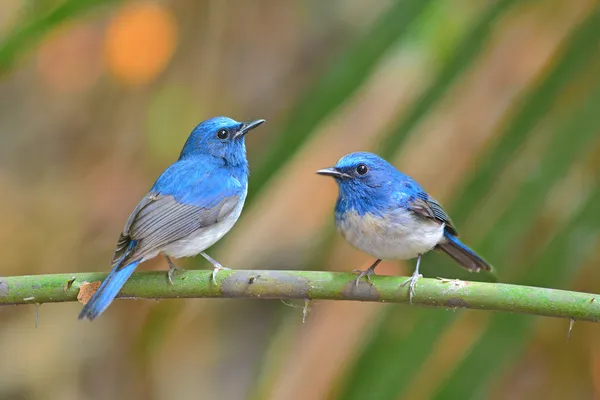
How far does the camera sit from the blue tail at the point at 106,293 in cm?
185

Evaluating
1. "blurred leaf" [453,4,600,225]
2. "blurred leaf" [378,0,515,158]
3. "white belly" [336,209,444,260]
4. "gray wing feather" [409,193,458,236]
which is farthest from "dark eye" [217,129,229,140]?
"blurred leaf" [453,4,600,225]

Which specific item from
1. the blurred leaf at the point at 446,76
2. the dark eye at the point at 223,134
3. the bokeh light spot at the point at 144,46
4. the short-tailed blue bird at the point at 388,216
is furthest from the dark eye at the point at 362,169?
the bokeh light spot at the point at 144,46

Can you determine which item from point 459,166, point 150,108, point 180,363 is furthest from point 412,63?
point 180,363

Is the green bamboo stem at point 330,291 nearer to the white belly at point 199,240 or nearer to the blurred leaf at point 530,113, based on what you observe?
the blurred leaf at point 530,113

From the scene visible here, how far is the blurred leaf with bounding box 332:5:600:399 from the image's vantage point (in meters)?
1.78

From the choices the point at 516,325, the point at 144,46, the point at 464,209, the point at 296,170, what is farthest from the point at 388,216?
the point at 144,46

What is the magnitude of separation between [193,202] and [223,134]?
375mm

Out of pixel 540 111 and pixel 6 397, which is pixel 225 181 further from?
pixel 6 397

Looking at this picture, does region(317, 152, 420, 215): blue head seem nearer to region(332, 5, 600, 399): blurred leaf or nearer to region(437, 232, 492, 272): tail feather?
region(437, 232, 492, 272): tail feather

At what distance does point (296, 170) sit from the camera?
14.2 ft

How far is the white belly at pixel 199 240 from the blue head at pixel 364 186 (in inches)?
15.8

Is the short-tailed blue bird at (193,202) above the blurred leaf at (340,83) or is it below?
below

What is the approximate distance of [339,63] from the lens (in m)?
2.01

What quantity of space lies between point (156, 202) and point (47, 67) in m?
3.24
